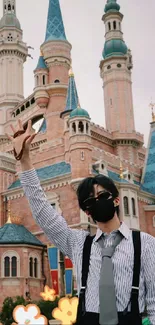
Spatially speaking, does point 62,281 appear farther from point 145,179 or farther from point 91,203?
point 91,203

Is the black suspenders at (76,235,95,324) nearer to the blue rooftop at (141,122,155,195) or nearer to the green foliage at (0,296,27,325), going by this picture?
the green foliage at (0,296,27,325)

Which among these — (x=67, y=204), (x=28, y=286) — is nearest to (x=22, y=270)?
(x=28, y=286)

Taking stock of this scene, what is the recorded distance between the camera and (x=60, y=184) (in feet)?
97.9

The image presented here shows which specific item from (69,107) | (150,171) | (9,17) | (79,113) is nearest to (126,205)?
(79,113)

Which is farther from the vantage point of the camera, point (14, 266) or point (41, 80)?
point (41, 80)

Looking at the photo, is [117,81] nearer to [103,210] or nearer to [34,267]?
[34,267]

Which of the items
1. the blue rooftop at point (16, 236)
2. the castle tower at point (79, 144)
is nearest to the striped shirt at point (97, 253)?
the blue rooftop at point (16, 236)

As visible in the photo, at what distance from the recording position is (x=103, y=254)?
10.2ft

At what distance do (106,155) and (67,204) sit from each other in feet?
20.3

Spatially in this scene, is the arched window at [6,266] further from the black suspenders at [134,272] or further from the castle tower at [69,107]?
the black suspenders at [134,272]

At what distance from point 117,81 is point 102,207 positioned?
121 ft

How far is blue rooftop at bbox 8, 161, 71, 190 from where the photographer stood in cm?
3030

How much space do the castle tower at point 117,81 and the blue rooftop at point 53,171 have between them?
346 inches

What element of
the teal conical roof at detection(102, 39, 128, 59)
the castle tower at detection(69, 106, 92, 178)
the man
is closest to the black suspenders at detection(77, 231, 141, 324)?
the man
